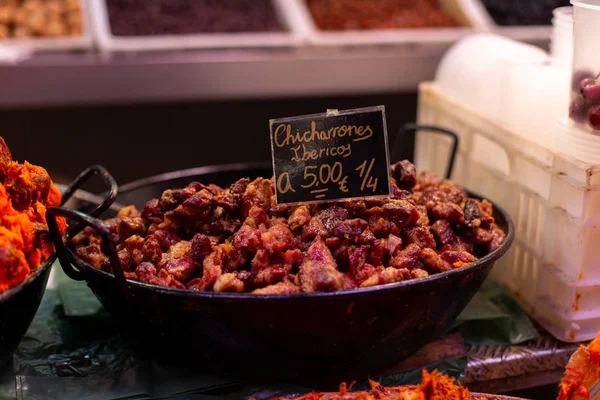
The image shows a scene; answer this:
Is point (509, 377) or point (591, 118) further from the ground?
point (591, 118)

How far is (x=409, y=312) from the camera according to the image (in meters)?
1.13

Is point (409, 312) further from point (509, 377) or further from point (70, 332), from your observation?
point (70, 332)

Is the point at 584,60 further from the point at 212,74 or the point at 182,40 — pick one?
the point at 182,40

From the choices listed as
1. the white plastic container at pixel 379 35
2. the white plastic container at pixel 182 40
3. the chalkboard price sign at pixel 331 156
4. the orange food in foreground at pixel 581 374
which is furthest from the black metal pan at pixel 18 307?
the white plastic container at pixel 379 35

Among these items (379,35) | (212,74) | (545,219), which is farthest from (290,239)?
(379,35)

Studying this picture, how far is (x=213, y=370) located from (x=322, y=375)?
208 mm

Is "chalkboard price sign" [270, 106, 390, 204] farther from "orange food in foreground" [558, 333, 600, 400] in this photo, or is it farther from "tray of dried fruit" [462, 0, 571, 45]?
"tray of dried fruit" [462, 0, 571, 45]

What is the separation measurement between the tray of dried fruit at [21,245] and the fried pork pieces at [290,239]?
4.1 inches

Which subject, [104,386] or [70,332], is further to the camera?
[70,332]

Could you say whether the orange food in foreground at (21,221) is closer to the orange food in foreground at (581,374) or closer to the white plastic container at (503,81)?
the orange food in foreground at (581,374)

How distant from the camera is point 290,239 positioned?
3.99 feet

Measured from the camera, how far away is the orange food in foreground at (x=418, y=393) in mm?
1024

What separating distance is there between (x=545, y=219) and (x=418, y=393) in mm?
675

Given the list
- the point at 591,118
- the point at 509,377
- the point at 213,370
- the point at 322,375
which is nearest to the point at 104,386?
the point at 213,370
